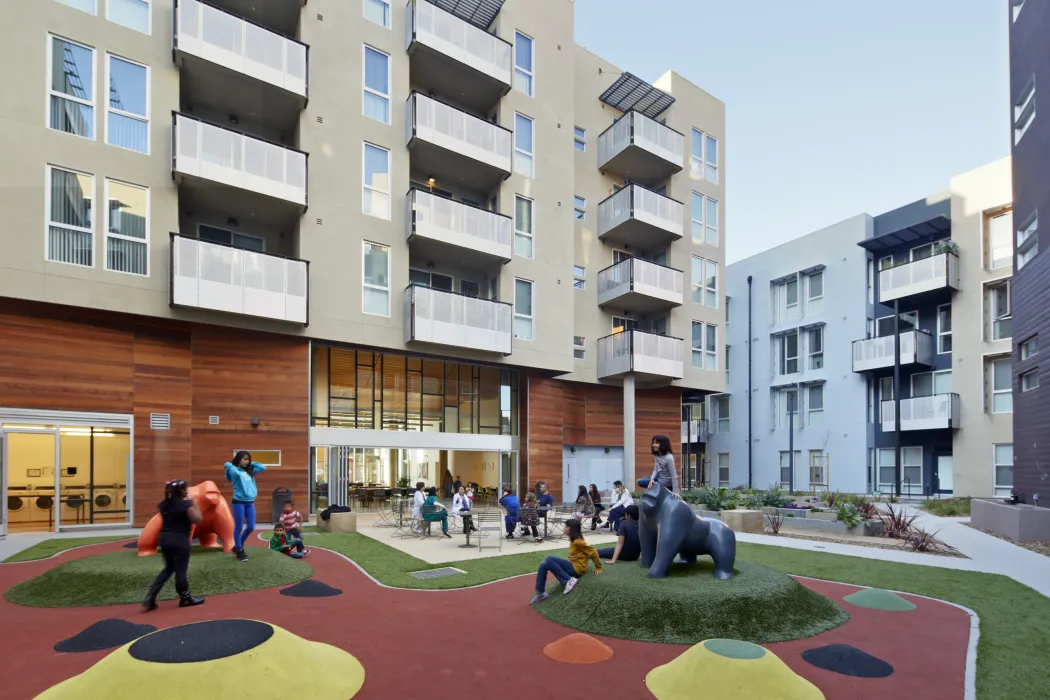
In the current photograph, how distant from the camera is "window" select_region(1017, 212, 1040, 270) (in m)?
20.4

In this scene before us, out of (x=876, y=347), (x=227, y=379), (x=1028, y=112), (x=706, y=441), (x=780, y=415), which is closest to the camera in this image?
(x=227, y=379)

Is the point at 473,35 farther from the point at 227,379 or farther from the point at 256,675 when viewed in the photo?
the point at 256,675

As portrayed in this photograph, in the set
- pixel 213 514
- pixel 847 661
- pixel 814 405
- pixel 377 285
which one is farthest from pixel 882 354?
pixel 213 514

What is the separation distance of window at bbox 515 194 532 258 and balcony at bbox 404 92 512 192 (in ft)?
4.44

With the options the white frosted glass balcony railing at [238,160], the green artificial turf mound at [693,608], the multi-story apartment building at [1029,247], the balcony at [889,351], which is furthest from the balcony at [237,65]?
the balcony at [889,351]

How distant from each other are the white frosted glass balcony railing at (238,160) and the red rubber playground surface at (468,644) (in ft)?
38.3

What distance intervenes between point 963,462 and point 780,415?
1091cm

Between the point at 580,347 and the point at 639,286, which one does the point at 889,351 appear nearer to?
the point at 639,286

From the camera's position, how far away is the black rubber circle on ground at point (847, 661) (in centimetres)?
659

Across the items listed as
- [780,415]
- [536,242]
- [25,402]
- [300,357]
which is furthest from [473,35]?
[780,415]

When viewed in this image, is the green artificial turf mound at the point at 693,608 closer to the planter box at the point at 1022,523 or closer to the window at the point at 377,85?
the planter box at the point at 1022,523

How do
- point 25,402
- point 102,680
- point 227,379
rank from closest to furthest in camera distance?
1. point 102,680
2. point 25,402
3. point 227,379

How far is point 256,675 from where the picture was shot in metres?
5.43

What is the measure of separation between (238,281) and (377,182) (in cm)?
649
